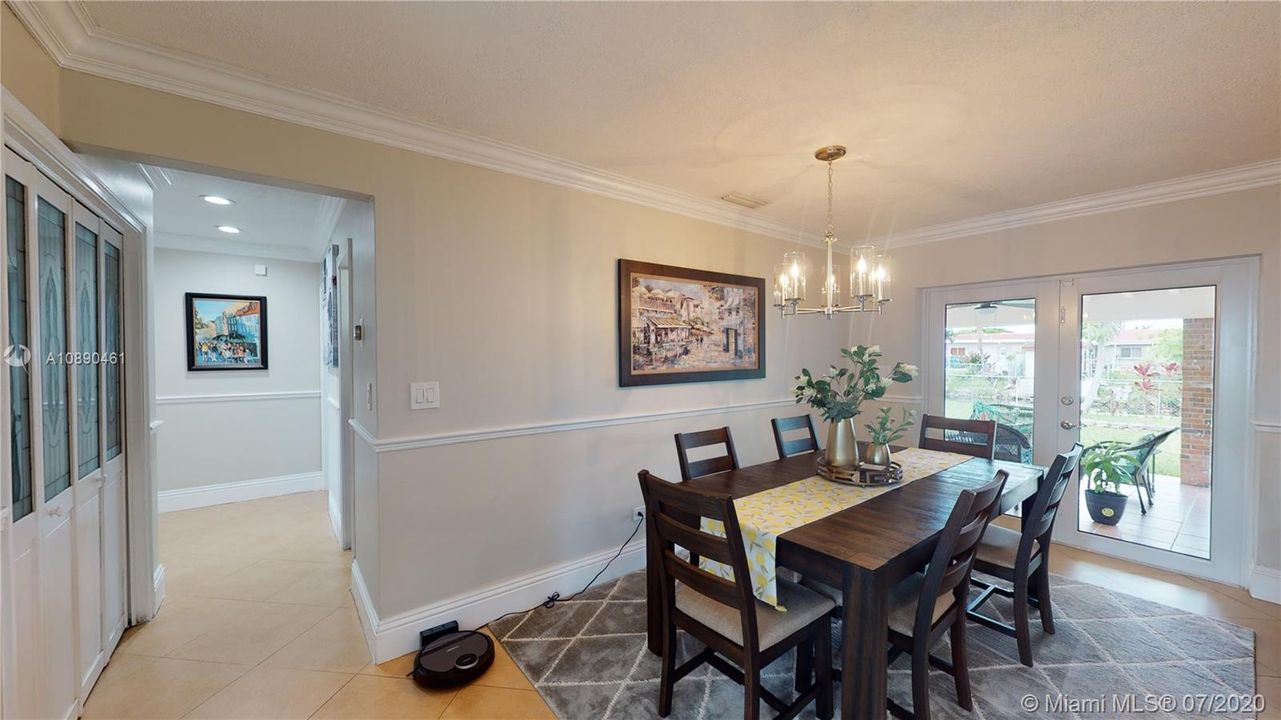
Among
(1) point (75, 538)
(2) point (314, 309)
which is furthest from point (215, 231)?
(1) point (75, 538)

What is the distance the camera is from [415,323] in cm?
222

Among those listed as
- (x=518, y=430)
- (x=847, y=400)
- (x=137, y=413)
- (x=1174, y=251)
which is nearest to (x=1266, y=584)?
(x=1174, y=251)

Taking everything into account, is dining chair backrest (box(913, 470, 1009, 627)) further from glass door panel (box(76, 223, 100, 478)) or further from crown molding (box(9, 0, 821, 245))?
glass door panel (box(76, 223, 100, 478))

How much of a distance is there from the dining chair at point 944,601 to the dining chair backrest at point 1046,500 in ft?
0.88

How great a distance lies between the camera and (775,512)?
188cm

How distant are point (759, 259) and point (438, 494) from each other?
2738mm

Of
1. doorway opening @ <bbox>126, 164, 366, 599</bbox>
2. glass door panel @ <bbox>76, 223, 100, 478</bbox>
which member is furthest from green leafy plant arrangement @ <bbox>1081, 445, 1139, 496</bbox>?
glass door panel @ <bbox>76, 223, 100, 478</bbox>

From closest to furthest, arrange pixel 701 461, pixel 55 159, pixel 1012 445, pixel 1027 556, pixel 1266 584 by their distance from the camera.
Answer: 1. pixel 55 159
2. pixel 1027 556
3. pixel 701 461
4. pixel 1266 584
5. pixel 1012 445

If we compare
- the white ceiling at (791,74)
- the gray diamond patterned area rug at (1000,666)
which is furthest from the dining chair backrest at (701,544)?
the white ceiling at (791,74)

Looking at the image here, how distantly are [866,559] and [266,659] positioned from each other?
2557mm

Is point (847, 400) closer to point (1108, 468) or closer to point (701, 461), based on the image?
point (701, 461)

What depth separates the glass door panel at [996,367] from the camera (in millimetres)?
3602

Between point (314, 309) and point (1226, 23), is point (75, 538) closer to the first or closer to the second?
point (314, 309)

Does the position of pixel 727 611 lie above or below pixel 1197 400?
below
